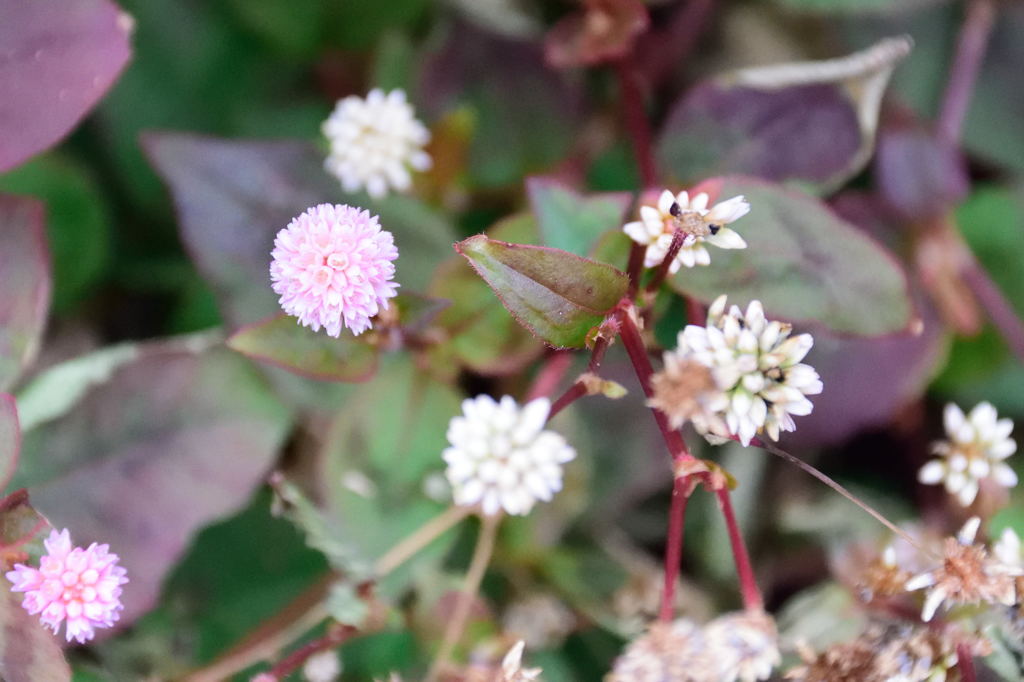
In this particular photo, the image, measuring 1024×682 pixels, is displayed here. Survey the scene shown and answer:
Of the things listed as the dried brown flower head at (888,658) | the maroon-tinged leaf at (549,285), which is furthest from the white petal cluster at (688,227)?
the dried brown flower head at (888,658)

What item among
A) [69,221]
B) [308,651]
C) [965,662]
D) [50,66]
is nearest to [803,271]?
[965,662]

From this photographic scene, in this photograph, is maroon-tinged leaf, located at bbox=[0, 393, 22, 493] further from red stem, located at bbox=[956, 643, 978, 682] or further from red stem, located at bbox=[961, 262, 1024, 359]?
red stem, located at bbox=[961, 262, 1024, 359]

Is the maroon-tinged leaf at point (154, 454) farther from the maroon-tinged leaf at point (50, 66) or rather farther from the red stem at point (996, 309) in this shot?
the red stem at point (996, 309)

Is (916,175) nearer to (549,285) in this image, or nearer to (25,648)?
(549,285)

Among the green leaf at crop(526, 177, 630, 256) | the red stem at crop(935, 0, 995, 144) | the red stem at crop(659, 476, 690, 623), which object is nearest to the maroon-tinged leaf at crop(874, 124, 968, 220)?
the red stem at crop(935, 0, 995, 144)

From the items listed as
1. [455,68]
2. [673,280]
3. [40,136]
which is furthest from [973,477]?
[40,136]

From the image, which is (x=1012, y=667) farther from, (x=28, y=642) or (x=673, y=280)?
(x=28, y=642)
